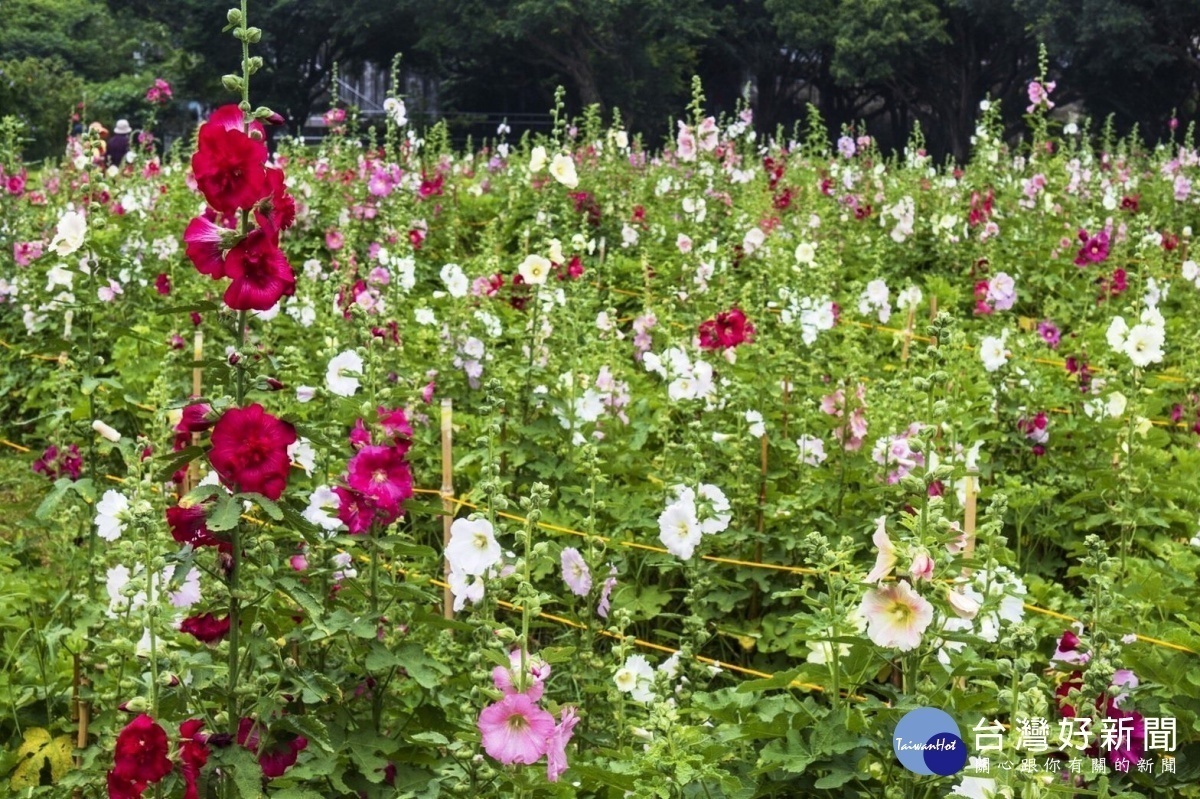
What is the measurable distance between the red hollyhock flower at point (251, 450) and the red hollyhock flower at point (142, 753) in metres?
0.41

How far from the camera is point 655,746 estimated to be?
2258mm

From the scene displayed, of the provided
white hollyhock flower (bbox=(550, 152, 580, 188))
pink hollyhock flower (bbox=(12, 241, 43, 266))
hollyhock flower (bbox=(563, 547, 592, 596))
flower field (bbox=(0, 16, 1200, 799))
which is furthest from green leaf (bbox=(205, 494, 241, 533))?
pink hollyhock flower (bbox=(12, 241, 43, 266))

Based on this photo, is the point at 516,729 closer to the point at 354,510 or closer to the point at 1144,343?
the point at 354,510

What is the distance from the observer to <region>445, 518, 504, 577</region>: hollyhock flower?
2.51 meters

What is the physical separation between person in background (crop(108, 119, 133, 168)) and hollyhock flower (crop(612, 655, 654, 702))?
5827mm

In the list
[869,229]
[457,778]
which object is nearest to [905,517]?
[457,778]

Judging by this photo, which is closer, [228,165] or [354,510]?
[228,165]

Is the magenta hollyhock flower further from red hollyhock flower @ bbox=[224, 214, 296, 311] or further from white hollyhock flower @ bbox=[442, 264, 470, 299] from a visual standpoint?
white hollyhock flower @ bbox=[442, 264, 470, 299]

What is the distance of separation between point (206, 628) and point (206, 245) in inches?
27.9

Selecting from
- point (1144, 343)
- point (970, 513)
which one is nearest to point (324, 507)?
point (970, 513)

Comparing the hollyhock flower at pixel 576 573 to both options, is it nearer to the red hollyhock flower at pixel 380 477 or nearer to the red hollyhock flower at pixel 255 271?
the red hollyhock flower at pixel 380 477

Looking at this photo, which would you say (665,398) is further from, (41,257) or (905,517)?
(41,257)

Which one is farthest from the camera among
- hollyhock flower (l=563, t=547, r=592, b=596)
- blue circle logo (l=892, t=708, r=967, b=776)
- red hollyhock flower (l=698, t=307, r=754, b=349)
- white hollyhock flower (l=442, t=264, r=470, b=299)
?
white hollyhock flower (l=442, t=264, r=470, b=299)

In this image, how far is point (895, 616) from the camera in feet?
7.15
